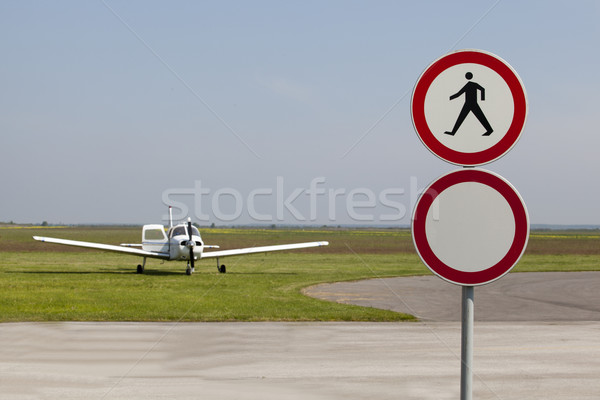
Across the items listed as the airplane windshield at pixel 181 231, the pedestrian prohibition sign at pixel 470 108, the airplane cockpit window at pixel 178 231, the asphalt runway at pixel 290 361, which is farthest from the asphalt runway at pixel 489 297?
the pedestrian prohibition sign at pixel 470 108

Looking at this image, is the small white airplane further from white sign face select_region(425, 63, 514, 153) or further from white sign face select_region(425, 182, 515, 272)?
white sign face select_region(425, 182, 515, 272)

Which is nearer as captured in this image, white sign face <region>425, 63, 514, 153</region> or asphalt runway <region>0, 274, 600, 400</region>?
white sign face <region>425, 63, 514, 153</region>

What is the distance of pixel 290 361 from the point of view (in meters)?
8.71

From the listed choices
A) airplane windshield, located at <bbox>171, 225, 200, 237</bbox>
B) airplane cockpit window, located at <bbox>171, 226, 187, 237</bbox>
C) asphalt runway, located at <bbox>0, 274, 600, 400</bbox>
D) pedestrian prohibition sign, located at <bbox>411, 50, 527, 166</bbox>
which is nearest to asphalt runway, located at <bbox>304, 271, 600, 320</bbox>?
asphalt runway, located at <bbox>0, 274, 600, 400</bbox>

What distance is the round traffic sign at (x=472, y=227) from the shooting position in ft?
11.3

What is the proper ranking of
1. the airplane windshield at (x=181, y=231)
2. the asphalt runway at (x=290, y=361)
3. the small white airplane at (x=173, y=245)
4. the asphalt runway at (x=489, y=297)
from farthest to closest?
the airplane windshield at (x=181, y=231), the small white airplane at (x=173, y=245), the asphalt runway at (x=489, y=297), the asphalt runway at (x=290, y=361)

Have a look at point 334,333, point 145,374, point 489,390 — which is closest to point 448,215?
point 489,390

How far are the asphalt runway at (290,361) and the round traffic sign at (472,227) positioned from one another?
375 cm

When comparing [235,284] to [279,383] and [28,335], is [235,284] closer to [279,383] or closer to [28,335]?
[28,335]

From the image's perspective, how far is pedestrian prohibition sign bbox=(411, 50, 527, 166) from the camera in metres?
3.62

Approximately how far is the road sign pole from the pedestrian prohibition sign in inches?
29.6

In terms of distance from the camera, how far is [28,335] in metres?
10.9

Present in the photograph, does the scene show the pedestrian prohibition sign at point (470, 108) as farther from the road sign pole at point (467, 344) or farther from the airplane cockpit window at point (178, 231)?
the airplane cockpit window at point (178, 231)

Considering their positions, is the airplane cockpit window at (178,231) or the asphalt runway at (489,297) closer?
the asphalt runway at (489,297)
